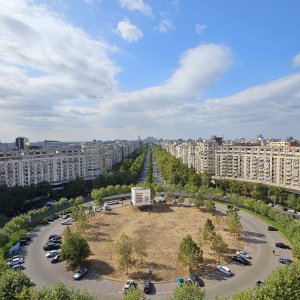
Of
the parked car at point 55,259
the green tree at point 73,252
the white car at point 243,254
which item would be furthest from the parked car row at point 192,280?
the parked car at point 55,259

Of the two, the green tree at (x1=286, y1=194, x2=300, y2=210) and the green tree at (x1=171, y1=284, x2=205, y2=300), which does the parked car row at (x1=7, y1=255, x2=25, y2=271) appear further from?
the green tree at (x1=286, y1=194, x2=300, y2=210)

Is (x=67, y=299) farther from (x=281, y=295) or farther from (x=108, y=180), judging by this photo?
(x=108, y=180)

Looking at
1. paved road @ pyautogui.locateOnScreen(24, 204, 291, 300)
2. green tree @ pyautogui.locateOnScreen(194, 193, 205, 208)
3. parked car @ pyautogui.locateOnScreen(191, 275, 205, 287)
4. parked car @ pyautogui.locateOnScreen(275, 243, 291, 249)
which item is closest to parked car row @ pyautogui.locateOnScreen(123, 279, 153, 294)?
paved road @ pyautogui.locateOnScreen(24, 204, 291, 300)

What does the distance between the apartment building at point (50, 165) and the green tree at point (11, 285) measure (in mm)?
54923

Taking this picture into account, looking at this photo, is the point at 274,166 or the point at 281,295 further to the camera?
the point at 274,166

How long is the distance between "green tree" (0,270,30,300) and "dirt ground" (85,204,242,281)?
39.0 feet

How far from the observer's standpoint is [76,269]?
115 ft

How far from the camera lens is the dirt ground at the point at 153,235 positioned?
35000mm

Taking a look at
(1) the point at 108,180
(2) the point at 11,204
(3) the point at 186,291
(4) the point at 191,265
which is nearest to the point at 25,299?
(3) the point at 186,291

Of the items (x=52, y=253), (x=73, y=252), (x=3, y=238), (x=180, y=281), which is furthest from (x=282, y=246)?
(x=3, y=238)

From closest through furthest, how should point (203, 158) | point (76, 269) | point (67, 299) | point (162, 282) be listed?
point (67, 299) < point (162, 282) < point (76, 269) < point (203, 158)

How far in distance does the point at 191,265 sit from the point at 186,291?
12.2m

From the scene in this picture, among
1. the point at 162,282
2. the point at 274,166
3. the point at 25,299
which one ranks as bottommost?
the point at 162,282

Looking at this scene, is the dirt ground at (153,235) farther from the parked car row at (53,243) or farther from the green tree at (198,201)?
the parked car row at (53,243)
